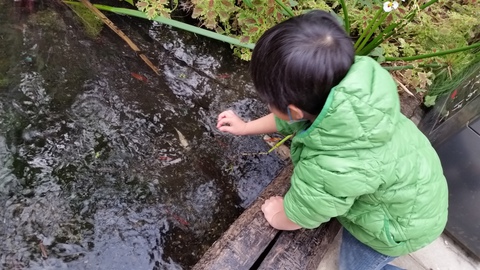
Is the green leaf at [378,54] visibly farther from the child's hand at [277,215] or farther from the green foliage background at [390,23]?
the child's hand at [277,215]

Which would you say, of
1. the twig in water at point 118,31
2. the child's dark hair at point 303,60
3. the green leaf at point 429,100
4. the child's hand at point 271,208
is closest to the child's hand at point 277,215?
the child's hand at point 271,208

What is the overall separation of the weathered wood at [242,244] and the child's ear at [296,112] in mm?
632

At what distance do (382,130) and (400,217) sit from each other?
465 mm

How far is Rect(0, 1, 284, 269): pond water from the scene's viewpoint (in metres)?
2.19

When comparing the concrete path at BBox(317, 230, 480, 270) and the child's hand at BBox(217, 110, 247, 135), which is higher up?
the child's hand at BBox(217, 110, 247, 135)

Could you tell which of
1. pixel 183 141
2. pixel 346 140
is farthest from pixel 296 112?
pixel 183 141

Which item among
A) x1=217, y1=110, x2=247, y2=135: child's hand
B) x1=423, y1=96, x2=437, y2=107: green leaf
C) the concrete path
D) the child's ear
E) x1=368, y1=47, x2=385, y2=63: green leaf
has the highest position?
the child's ear

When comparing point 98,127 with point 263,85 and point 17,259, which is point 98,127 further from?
point 263,85

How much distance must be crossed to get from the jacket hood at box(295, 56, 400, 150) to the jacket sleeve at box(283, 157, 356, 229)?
0.11 m

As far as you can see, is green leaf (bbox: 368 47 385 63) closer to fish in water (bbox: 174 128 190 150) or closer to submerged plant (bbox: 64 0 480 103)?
submerged plant (bbox: 64 0 480 103)

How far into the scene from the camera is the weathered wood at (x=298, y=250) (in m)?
1.93

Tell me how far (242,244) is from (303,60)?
0.90 meters

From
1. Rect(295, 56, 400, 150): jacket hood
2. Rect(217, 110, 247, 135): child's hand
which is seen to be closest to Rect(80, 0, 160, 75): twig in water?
Rect(217, 110, 247, 135): child's hand

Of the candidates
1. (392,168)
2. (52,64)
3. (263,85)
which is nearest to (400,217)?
(392,168)
